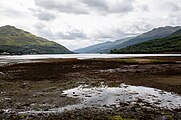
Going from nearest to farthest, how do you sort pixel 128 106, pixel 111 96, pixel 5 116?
pixel 5 116 → pixel 128 106 → pixel 111 96

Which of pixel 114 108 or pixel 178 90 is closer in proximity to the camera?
pixel 114 108

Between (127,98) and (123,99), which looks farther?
(127,98)

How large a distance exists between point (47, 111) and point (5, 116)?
3650 millimetres

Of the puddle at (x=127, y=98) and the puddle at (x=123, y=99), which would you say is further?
the puddle at (x=127, y=98)

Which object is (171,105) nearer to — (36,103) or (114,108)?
(114,108)

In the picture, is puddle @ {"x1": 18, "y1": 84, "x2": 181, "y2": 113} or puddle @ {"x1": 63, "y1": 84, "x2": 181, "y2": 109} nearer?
puddle @ {"x1": 18, "y1": 84, "x2": 181, "y2": 113}

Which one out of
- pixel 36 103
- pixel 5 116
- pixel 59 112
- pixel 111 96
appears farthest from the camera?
pixel 111 96

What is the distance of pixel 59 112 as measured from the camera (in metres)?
20.2

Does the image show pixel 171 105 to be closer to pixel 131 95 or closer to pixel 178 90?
pixel 131 95

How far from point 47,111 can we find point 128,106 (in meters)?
7.83

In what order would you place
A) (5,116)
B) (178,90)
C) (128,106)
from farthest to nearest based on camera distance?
(178,90)
(128,106)
(5,116)

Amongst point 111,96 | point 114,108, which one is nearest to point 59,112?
point 114,108

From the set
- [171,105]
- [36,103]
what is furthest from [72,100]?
[171,105]

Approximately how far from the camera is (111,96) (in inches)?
1083
